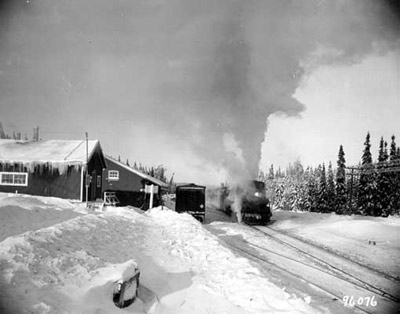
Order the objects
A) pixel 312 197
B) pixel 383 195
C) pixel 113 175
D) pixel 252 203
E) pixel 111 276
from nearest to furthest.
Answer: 1. pixel 111 276
2. pixel 252 203
3. pixel 113 175
4. pixel 383 195
5. pixel 312 197

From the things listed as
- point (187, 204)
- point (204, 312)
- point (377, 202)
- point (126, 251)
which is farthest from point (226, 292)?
point (377, 202)

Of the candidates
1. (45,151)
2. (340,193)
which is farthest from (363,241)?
(340,193)

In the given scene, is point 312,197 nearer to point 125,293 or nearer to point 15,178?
point 15,178

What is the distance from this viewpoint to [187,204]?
979 inches

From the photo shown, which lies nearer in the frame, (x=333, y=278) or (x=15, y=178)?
(x=333, y=278)

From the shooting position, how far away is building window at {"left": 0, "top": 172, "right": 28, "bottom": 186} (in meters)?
23.9

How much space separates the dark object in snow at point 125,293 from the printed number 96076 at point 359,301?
15.7 feet

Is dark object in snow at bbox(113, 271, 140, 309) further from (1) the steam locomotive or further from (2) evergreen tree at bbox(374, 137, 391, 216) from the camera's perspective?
(2) evergreen tree at bbox(374, 137, 391, 216)

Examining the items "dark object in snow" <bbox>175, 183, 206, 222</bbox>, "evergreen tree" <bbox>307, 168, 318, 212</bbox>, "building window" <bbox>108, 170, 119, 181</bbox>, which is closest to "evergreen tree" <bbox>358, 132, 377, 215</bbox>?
"evergreen tree" <bbox>307, 168, 318, 212</bbox>

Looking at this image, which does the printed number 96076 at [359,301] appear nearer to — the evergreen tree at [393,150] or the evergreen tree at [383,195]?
the evergreen tree at [383,195]

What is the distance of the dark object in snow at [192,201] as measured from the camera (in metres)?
24.4

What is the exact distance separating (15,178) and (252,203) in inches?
770

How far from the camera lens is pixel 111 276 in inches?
218

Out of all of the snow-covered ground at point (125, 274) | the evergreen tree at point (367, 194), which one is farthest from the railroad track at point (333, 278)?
the evergreen tree at point (367, 194)
